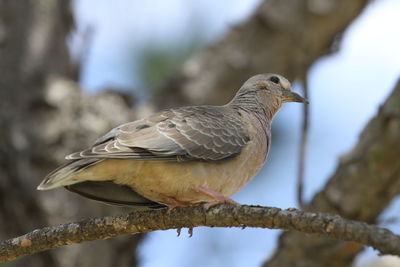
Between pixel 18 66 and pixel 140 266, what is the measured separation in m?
2.30

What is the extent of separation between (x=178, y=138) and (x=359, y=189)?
1.37m

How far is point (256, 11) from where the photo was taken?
6469 millimetres

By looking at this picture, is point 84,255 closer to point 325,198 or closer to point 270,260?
point 270,260

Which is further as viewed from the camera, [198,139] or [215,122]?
[215,122]

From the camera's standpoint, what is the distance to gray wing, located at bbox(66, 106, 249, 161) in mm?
3750

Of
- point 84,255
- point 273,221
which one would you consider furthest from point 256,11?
point 273,221

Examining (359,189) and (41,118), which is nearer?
(359,189)

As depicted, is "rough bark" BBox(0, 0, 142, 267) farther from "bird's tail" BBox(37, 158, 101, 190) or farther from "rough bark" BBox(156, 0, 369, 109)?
"bird's tail" BBox(37, 158, 101, 190)

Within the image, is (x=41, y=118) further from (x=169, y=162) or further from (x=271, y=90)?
(x=169, y=162)

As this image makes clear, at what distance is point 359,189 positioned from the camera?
4496 millimetres

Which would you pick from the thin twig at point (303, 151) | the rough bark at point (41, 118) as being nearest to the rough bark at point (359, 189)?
the thin twig at point (303, 151)

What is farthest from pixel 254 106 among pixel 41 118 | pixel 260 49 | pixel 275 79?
pixel 41 118

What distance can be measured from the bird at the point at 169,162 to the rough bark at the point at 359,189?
60 cm

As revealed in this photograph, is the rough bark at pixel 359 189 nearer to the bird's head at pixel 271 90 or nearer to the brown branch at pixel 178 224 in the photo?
the bird's head at pixel 271 90
